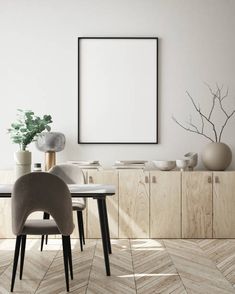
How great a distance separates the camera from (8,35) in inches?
217

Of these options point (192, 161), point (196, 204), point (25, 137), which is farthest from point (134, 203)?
point (25, 137)

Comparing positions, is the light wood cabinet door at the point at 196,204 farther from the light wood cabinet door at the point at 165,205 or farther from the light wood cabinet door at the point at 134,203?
the light wood cabinet door at the point at 134,203

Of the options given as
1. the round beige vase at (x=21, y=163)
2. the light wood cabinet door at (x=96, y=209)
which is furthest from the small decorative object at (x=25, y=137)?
the light wood cabinet door at (x=96, y=209)

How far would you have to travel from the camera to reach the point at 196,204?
5094 millimetres

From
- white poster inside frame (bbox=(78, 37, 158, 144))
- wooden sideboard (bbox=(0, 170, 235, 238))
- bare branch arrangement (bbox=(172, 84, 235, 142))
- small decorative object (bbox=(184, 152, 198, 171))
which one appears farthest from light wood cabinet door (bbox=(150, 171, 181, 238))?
bare branch arrangement (bbox=(172, 84, 235, 142))

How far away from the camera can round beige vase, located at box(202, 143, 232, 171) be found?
5.18 meters

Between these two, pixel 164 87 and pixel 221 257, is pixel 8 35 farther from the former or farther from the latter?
pixel 221 257

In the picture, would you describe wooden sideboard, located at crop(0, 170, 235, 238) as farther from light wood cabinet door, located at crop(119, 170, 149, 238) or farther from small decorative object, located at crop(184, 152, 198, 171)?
small decorative object, located at crop(184, 152, 198, 171)

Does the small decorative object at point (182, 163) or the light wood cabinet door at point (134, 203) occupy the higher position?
the small decorative object at point (182, 163)

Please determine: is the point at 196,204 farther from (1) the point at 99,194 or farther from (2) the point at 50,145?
(1) the point at 99,194

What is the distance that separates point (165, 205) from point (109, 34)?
196 centimetres

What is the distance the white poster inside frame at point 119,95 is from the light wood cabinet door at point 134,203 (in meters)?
0.53

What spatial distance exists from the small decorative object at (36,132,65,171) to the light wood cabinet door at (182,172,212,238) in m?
1.34

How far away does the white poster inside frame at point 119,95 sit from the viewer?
5488 millimetres
